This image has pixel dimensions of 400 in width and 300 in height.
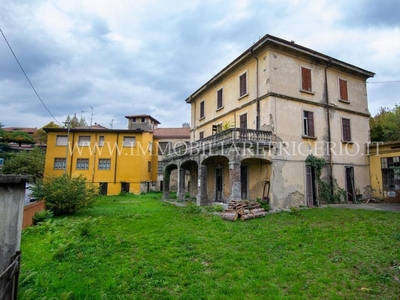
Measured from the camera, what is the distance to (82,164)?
27.6 m

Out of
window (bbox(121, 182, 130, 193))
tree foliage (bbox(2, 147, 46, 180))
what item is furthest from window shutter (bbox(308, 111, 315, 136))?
tree foliage (bbox(2, 147, 46, 180))

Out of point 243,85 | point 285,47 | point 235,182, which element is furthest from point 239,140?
point 285,47

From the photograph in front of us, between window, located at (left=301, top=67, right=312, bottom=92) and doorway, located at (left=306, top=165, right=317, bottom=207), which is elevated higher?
window, located at (left=301, top=67, right=312, bottom=92)

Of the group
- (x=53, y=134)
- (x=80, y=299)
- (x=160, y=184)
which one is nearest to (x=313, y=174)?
(x=80, y=299)

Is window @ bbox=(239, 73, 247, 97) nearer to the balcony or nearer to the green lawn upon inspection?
the balcony

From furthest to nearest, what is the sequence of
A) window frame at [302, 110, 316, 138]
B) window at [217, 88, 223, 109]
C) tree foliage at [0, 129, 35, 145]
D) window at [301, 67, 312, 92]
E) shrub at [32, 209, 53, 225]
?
tree foliage at [0, 129, 35, 145] → window at [217, 88, 223, 109] → window at [301, 67, 312, 92] → window frame at [302, 110, 316, 138] → shrub at [32, 209, 53, 225]

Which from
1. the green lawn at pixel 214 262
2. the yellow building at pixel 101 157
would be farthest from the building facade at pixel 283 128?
the yellow building at pixel 101 157

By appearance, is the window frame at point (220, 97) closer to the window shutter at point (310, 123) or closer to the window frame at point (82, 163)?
the window shutter at point (310, 123)

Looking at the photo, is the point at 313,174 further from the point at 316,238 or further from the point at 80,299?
the point at 80,299

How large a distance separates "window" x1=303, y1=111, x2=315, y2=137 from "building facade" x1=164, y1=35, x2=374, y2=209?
6 cm

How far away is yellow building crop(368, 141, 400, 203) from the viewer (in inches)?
643

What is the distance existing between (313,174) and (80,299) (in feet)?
47.8

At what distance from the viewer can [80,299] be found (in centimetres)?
396

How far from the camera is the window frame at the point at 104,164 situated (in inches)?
1093
